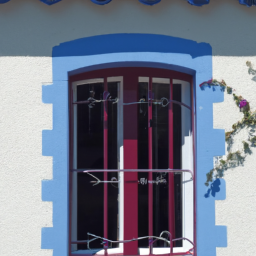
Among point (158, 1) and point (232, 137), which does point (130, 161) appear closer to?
point (232, 137)

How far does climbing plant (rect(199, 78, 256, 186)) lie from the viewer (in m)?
4.08

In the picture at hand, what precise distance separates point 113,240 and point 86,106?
1.35 metres

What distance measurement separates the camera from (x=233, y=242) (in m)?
4.06

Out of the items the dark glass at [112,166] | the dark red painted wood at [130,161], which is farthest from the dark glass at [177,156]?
the dark glass at [112,166]

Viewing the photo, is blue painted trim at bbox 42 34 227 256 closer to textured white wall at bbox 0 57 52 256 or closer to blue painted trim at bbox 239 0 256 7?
textured white wall at bbox 0 57 52 256

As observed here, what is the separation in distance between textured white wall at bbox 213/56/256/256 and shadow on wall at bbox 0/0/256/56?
0.56 feet

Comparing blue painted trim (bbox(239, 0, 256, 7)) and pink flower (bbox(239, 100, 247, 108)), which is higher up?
blue painted trim (bbox(239, 0, 256, 7))

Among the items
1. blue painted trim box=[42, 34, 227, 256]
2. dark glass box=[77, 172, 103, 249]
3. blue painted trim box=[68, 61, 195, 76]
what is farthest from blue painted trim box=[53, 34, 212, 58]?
dark glass box=[77, 172, 103, 249]

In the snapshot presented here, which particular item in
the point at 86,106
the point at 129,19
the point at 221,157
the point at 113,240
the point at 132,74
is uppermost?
the point at 129,19

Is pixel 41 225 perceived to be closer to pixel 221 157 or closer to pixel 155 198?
pixel 155 198

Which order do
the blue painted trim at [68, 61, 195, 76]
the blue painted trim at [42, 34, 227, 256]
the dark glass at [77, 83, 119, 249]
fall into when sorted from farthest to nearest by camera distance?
the dark glass at [77, 83, 119, 249], the blue painted trim at [68, 61, 195, 76], the blue painted trim at [42, 34, 227, 256]

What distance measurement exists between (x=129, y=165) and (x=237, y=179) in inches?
41.1

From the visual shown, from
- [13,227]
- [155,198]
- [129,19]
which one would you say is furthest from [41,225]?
[129,19]

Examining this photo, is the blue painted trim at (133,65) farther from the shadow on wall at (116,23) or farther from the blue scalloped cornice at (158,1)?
the blue scalloped cornice at (158,1)
